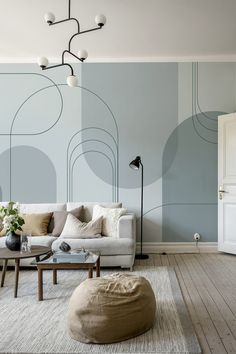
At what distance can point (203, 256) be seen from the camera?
16.7 feet

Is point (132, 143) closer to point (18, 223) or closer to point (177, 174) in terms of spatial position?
point (177, 174)

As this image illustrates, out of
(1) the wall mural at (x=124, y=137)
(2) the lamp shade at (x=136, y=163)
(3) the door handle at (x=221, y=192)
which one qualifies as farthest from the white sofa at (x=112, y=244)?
(3) the door handle at (x=221, y=192)

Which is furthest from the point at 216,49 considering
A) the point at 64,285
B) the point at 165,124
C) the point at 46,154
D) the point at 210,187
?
the point at 64,285

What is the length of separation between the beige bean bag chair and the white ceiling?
9.67 feet

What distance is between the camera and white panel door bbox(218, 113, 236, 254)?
5070 mm

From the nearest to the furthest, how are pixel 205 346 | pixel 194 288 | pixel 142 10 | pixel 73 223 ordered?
pixel 205 346
pixel 194 288
pixel 142 10
pixel 73 223

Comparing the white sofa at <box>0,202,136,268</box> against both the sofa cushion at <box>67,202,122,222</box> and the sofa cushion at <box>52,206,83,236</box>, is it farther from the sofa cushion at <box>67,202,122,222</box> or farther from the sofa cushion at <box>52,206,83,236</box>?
the sofa cushion at <box>67,202,122,222</box>

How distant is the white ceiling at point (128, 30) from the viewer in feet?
12.7

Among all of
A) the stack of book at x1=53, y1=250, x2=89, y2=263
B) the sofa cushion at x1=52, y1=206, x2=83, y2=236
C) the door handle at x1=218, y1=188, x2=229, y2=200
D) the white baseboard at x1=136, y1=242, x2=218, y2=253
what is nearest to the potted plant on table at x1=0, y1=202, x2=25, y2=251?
the stack of book at x1=53, y1=250, x2=89, y2=263

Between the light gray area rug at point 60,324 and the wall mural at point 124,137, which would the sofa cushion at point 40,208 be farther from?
the light gray area rug at point 60,324

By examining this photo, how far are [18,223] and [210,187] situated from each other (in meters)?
2.96

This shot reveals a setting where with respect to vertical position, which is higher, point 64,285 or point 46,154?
point 46,154

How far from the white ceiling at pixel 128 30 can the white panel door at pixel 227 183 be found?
3.67ft

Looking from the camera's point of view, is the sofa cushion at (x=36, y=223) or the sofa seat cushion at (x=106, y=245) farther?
the sofa cushion at (x=36, y=223)
